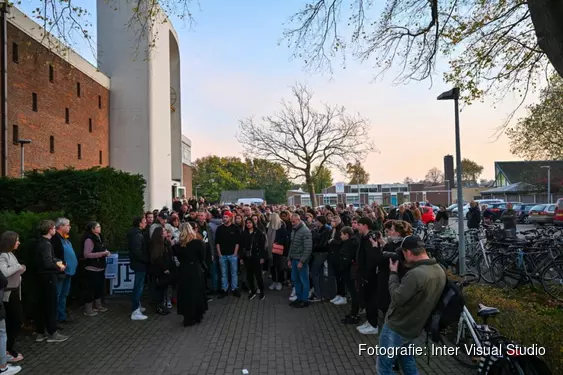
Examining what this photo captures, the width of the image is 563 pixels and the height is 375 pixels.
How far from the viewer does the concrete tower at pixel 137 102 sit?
23.2 m

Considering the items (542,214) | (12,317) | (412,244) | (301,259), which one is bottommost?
(542,214)

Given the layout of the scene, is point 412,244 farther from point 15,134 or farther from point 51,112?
point 51,112

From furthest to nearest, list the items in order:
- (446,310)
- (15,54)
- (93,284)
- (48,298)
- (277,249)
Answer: (15,54), (277,249), (93,284), (48,298), (446,310)

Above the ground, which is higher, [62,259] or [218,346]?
[62,259]

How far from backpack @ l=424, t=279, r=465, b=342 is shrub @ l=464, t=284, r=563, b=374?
3.54ft

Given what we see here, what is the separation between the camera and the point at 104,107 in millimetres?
27031

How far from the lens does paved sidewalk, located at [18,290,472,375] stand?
5.22m

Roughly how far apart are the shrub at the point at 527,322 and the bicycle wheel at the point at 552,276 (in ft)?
4.72

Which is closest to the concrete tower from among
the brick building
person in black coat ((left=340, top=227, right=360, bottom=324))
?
the brick building

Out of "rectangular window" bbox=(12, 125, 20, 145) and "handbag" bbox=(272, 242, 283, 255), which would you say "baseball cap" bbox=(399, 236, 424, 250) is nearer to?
"handbag" bbox=(272, 242, 283, 255)

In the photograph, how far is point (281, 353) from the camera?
570 cm

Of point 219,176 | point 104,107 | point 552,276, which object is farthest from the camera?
point 219,176

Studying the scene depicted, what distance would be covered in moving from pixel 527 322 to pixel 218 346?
4.01 m

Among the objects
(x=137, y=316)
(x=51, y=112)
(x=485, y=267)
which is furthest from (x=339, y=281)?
(x=51, y=112)
